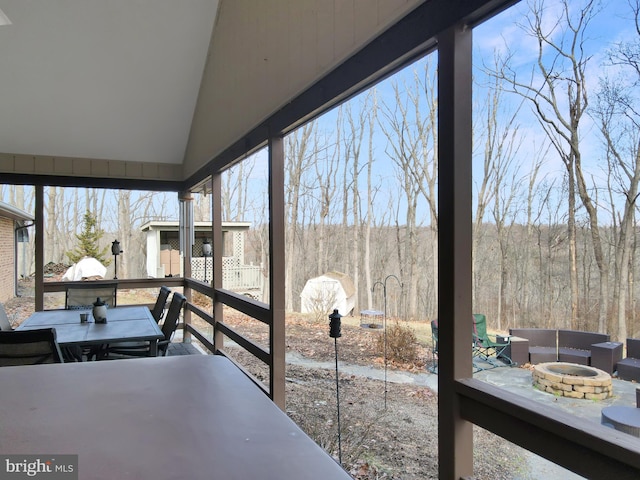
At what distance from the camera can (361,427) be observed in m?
5.00

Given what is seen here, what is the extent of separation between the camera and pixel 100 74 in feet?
18.3

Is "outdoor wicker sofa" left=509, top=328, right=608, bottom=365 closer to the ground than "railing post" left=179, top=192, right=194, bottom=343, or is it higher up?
closer to the ground

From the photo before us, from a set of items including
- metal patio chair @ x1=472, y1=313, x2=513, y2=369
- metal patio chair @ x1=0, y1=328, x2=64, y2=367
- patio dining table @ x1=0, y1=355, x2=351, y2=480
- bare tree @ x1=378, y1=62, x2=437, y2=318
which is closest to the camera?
patio dining table @ x1=0, y1=355, x2=351, y2=480

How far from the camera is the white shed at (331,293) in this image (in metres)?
9.18

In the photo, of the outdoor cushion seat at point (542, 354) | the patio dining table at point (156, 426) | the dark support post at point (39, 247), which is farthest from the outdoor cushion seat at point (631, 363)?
the dark support post at point (39, 247)

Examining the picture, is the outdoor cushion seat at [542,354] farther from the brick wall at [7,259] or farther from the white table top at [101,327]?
the brick wall at [7,259]

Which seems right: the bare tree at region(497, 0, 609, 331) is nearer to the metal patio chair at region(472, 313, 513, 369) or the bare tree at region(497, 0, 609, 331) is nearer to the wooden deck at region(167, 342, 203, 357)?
the metal patio chair at region(472, 313, 513, 369)

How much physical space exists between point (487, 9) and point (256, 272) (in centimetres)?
1101

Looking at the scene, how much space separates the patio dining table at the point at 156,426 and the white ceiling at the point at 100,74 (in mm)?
4951

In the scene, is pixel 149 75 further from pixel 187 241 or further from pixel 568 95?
pixel 568 95

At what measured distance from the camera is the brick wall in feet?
37.4

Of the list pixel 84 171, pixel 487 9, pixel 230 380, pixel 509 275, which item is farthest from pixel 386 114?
pixel 230 380

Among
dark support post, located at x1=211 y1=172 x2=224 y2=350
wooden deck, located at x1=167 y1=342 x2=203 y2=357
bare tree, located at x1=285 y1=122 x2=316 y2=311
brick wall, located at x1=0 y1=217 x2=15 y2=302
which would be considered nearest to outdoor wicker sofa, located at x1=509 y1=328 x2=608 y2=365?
dark support post, located at x1=211 y1=172 x2=224 y2=350

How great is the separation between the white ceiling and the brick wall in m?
6.33
